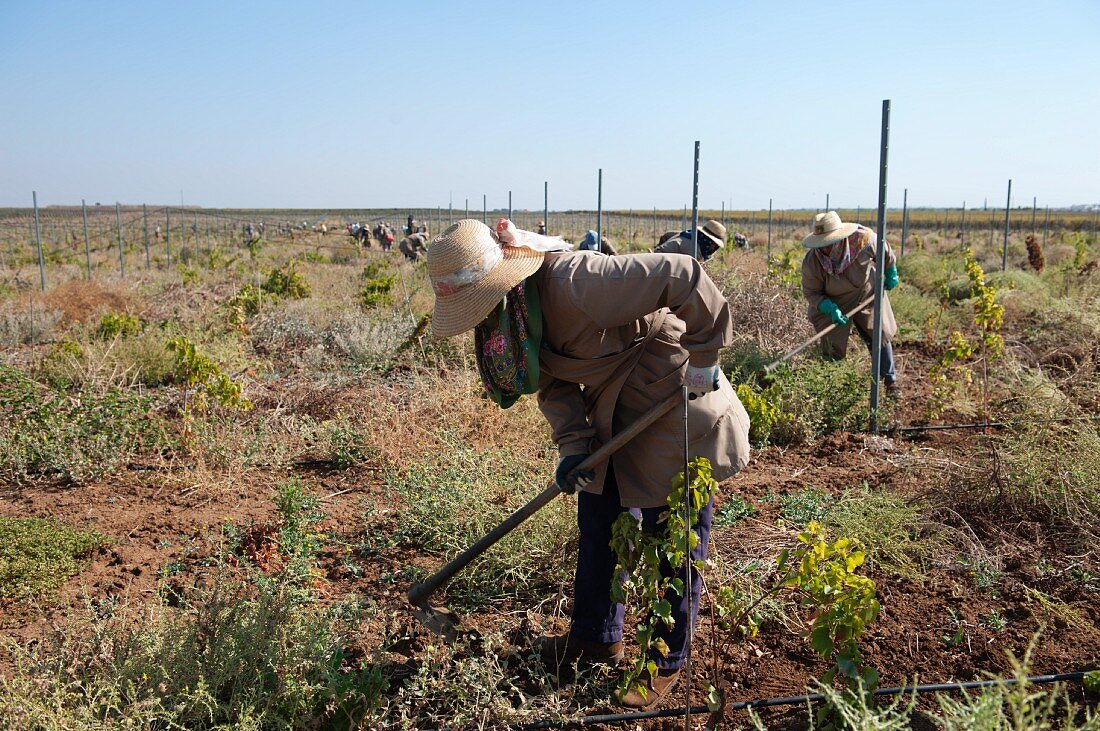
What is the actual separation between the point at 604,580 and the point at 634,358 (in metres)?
0.74

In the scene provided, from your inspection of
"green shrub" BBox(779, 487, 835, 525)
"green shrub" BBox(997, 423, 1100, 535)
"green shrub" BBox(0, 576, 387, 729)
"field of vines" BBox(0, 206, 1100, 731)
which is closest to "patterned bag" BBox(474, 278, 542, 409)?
"field of vines" BBox(0, 206, 1100, 731)

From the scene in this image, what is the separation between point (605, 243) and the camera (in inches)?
253

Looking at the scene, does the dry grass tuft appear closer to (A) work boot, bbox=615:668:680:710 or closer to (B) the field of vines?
(B) the field of vines

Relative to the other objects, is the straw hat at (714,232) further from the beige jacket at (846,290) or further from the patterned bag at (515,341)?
the patterned bag at (515,341)

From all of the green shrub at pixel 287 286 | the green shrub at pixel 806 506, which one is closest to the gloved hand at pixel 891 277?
the green shrub at pixel 806 506

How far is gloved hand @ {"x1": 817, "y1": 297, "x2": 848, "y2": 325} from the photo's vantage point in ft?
19.1

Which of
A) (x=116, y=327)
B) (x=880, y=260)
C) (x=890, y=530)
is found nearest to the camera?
(x=890, y=530)

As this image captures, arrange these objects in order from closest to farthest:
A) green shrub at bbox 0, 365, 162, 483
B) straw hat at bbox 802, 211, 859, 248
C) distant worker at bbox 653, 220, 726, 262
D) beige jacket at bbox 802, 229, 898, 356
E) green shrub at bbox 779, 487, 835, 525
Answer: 1. green shrub at bbox 779, 487, 835, 525
2. green shrub at bbox 0, 365, 162, 483
3. straw hat at bbox 802, 211, 859, 248
4. beige jacket at bbox 802, 229, 898, 356
5. distant worker at bbox 653, 220, 726, 262

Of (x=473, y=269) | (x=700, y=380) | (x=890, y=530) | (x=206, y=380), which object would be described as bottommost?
(x=890, y=530)

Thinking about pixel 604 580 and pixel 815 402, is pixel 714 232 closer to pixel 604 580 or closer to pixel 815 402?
pixel 815 402

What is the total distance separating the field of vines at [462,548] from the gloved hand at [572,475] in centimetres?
52

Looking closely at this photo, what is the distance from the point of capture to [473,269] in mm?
2297

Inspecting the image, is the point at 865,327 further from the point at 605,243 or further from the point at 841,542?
the point at 841,542

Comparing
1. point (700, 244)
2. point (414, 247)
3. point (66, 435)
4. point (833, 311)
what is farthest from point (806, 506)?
point (414, 247)
